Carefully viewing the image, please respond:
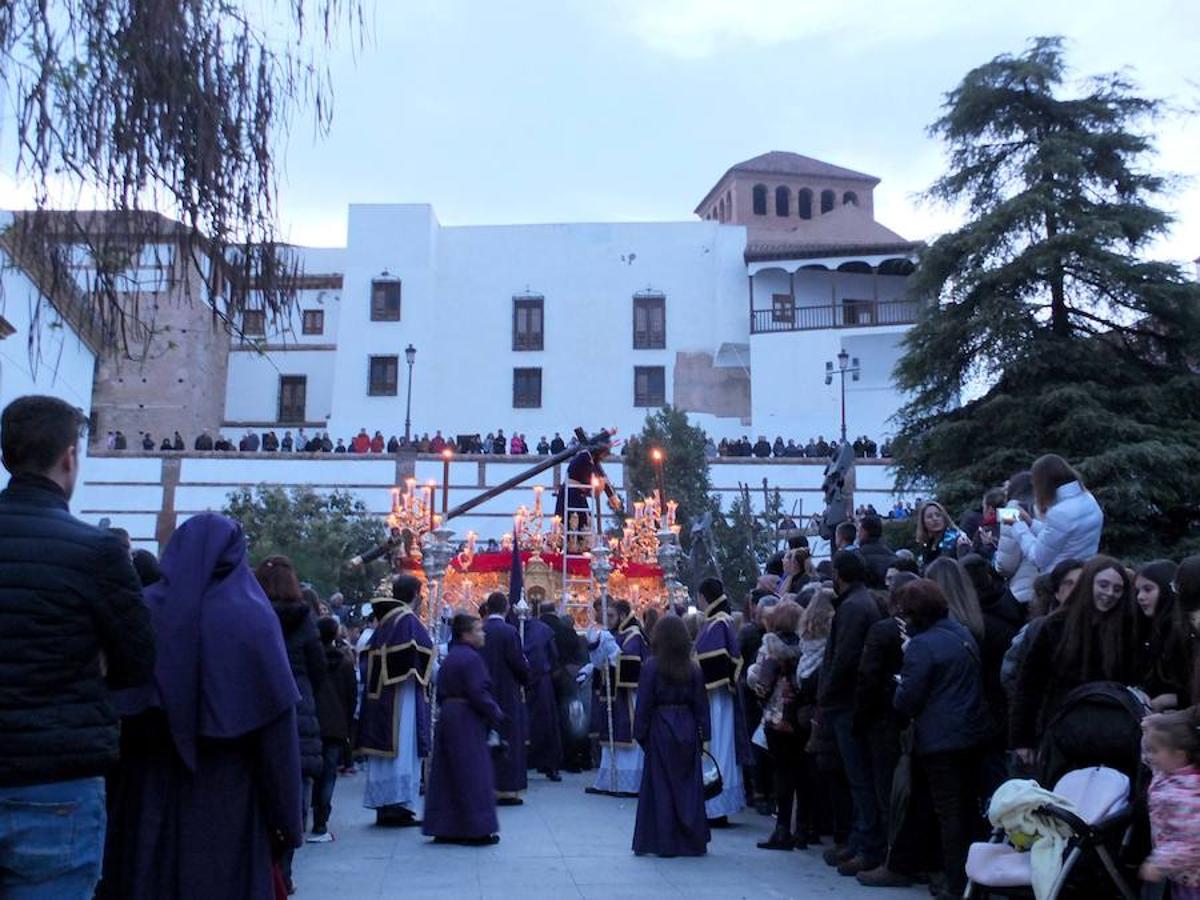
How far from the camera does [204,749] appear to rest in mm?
4602

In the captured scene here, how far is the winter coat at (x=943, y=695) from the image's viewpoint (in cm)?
753

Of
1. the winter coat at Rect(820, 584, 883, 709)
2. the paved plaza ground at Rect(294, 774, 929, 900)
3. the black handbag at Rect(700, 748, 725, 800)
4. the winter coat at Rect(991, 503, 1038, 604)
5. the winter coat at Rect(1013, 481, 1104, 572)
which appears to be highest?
the winter coat at Rect(1013, 481, 1104, 572)

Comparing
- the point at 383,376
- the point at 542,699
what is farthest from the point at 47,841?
the point at 383,376

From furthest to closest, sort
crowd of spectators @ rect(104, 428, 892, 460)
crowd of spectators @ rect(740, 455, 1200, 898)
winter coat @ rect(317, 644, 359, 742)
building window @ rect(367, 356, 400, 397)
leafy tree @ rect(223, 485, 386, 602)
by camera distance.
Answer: building window @ rect(367, 356, 400, 397)
crowd of spectators @ rect(104, 428, 892, 460)
leafy tree @ rect(223, 485, 386, 602)
winter coat @ rect(317, 644, 359, 742)
crowd of spectators @ rect(740, 455, 1200, 898)

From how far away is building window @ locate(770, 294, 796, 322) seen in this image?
175 feet

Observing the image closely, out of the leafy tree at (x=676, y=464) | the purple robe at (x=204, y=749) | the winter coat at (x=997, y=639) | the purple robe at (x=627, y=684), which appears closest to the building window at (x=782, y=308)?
the leafy tree at (x=676, y=464)

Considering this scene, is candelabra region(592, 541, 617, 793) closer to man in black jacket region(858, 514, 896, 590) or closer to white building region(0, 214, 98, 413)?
man in black jacket region(858, 514, 896, 590)

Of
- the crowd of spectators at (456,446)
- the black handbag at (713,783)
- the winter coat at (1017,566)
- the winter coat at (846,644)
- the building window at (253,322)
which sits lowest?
the black handbag at (713,783)

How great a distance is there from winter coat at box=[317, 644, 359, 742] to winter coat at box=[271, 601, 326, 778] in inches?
81.5

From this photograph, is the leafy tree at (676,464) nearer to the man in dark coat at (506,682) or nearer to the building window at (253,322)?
the man in dark coat at (506,682)

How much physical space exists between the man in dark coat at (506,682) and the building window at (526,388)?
3947cm

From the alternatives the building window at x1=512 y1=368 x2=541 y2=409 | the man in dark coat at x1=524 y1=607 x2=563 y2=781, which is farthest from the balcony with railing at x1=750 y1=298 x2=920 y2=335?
the man in dark coat at x1=524 y1=607 x2=563 y2=781

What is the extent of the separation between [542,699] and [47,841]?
1174 cm

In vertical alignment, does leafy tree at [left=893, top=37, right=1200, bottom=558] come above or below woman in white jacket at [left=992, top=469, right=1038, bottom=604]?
above
